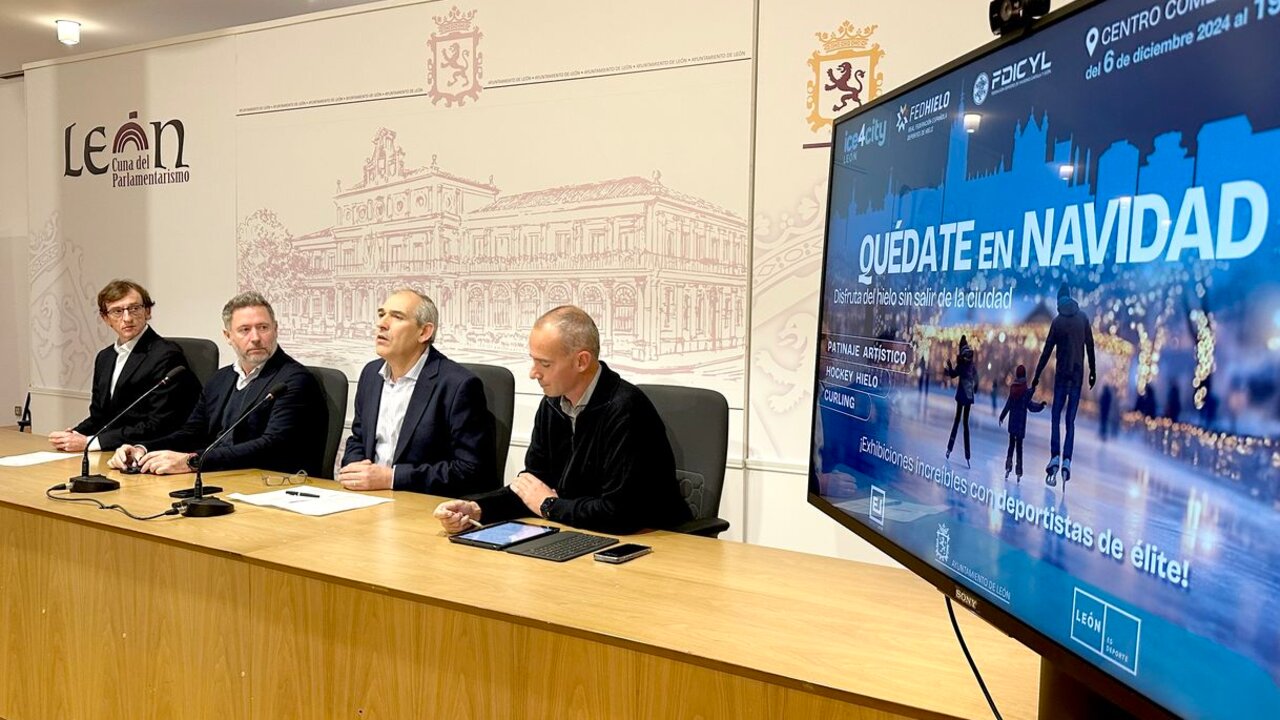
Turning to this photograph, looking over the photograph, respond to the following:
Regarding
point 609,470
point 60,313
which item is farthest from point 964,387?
point 60,313

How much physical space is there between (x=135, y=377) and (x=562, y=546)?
2640mm

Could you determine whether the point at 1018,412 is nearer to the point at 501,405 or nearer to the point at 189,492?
the point at 501,405

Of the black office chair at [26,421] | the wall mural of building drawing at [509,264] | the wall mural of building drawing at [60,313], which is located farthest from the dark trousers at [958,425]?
the black office chair at [26,421]

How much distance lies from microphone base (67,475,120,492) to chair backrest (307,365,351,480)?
0.80 metres

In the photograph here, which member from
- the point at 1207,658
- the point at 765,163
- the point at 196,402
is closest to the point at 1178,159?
the point at 1207,658

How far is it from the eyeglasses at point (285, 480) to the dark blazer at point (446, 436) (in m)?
0.30

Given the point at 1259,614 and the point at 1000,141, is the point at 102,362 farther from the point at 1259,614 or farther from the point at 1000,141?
the point at 1259,614

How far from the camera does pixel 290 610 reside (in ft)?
6.80

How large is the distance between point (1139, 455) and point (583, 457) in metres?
1.87

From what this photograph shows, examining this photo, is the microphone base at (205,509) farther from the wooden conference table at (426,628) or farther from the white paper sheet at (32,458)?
the white paper sheet at (32,458)

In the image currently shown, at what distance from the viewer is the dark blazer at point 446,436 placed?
9.80ft

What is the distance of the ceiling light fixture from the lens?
516 cm

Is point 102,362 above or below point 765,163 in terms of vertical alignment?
below

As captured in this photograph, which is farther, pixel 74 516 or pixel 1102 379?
pixel 74 516
